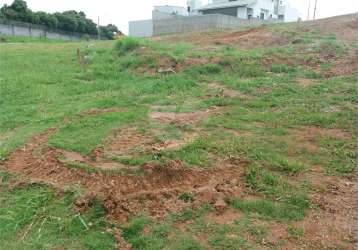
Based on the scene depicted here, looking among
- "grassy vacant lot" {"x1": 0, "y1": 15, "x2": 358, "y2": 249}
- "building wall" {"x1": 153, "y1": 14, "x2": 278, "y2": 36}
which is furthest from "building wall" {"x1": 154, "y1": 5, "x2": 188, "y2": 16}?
"grassy vacant lot" {"x1": 0, "y1": 15, "x2": 358, "y2": 249}

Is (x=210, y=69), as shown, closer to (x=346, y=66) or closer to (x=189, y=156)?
(x=346, y=66)

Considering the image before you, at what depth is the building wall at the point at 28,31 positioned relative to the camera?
2752 cm

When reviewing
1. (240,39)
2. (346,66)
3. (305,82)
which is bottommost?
(305,82)

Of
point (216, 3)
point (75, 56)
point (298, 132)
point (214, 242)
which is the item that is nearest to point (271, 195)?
point (214, 242)

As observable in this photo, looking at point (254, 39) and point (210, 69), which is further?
point (254, 39)

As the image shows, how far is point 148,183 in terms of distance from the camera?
393 cm

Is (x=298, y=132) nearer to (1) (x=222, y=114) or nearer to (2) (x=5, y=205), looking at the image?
(1) (x=222, y=114)

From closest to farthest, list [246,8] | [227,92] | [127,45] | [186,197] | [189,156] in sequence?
[186,197] < [189,156] < [227,92] < [127,45] < [246,8]

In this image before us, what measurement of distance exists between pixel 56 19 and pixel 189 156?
3020 centimetres

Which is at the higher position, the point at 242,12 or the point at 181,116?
the point at 242,12

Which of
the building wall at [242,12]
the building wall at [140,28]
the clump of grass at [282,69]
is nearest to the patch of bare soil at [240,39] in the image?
the clump of grass at [282,69]

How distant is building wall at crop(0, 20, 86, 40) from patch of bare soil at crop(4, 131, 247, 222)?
2570 centimetres

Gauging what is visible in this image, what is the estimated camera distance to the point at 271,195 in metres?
3.69

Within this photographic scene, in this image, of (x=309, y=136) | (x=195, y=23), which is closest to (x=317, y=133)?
(x=309, y=136)
